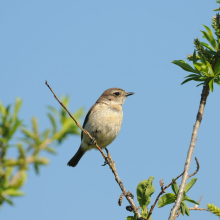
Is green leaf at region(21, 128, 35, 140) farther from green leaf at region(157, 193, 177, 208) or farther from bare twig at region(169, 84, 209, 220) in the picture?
green leaf at region(157, 193, 177, 208)

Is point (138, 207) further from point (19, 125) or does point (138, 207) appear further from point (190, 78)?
point (19, 125)

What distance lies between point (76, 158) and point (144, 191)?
6.84 meters

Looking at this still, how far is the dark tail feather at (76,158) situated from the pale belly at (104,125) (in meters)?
1.58

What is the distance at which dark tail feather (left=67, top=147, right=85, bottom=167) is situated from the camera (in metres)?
9.73

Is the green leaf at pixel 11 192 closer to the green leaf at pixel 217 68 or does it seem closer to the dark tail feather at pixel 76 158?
the green leaf at pixel 217 68

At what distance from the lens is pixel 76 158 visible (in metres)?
9.87

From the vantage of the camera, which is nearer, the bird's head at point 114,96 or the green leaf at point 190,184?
the green leaf at point 190,184

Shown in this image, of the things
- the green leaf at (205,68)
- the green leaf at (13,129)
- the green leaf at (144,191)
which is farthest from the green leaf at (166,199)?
the green leaf at (13,129)

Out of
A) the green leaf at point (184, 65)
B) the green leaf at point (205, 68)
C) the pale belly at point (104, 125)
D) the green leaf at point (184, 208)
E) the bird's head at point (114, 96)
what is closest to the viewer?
the green leaf at point (184, 208)

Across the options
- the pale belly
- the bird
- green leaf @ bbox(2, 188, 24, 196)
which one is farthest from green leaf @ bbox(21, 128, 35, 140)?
the pale belly

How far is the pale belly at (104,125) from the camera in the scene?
801 cm

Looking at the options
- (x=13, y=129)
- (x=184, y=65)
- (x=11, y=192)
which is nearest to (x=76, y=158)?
(x=184, y=65)

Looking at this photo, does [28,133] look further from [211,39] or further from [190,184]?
[211,39]

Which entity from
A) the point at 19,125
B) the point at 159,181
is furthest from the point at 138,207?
the point at 19,125
